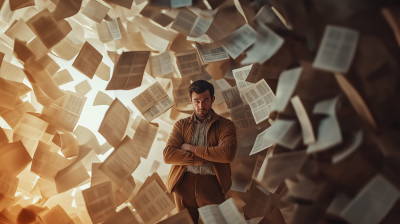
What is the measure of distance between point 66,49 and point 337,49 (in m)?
1.33

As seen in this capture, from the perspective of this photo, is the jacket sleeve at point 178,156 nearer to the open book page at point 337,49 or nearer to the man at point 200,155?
the man at point 200,155

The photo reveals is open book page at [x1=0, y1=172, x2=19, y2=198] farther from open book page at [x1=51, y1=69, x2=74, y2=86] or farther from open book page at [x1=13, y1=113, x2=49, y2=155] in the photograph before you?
open book page at [x1=51, y1=69, x2=74, y2=86]

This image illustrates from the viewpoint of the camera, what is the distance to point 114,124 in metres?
1.25

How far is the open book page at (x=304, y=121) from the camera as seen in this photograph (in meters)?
0.88

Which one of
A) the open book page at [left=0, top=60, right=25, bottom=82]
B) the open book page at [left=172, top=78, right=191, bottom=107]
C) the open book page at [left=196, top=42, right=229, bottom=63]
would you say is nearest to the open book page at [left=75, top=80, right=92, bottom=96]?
the open book page at [left=0, top=60, right=25, bottom=82]

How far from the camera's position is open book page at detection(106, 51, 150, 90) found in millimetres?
1245

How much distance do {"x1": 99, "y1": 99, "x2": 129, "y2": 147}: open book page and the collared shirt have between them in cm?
51

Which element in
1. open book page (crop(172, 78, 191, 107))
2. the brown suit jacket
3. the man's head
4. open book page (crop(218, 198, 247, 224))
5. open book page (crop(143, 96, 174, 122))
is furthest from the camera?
open book page (crop(172, 78, 191, 107))

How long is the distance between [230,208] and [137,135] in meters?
0.76

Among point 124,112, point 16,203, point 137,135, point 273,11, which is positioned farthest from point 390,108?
point 16,203

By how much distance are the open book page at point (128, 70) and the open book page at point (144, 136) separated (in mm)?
426

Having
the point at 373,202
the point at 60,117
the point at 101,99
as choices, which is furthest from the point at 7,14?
the point at 373,202

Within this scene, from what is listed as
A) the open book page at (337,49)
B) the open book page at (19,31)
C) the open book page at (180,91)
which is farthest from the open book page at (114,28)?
the open book page at (337,49)

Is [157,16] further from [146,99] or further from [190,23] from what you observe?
[146,99]
